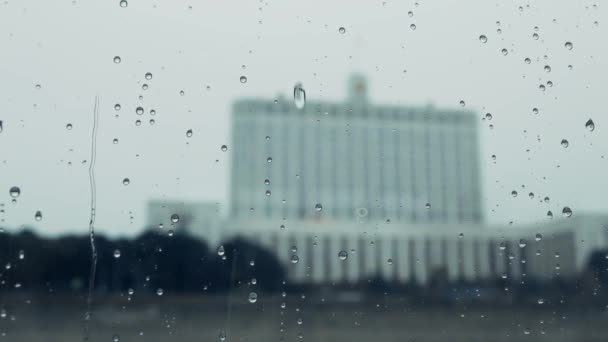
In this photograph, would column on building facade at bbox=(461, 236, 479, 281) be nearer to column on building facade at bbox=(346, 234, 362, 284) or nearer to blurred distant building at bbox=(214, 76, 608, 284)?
blurred distant building at bbox=(214, 76, 608, 284)

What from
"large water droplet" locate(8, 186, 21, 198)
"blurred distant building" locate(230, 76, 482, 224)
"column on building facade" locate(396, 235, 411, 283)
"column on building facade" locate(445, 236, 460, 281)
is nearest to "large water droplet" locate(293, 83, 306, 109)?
"blurred distant building" locate(230, 76, 482, 224)

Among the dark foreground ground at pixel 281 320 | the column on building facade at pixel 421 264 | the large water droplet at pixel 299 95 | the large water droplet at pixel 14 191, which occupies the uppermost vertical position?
the large water droplet at pixel 299 95

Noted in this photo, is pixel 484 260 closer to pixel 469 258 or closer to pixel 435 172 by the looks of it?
pixel 469 258

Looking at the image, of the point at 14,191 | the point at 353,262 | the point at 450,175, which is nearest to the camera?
the point at 14,191

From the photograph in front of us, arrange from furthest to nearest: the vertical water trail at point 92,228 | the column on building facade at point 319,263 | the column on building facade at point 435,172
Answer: the column on building facade at point 435,172 → the column on building facade at point 319,263 → the vertical water trail at point 92,228

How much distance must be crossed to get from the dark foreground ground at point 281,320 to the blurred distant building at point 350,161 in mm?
217

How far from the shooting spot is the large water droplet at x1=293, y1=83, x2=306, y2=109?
1240 mm

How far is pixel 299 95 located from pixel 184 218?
39cm

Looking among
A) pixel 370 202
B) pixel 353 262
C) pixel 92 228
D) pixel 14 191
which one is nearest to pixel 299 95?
pixel 370 202

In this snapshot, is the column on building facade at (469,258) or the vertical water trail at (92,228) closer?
the vertical water trail at (92,228)

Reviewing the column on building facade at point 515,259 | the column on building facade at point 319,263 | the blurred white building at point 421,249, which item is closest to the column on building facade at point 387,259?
the blurred white building at point 421,249

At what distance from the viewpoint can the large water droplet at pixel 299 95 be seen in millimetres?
1240

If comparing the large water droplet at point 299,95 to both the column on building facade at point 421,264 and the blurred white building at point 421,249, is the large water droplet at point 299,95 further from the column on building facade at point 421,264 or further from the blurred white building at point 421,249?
the column on building facade at point 421,264

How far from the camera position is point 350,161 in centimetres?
132
